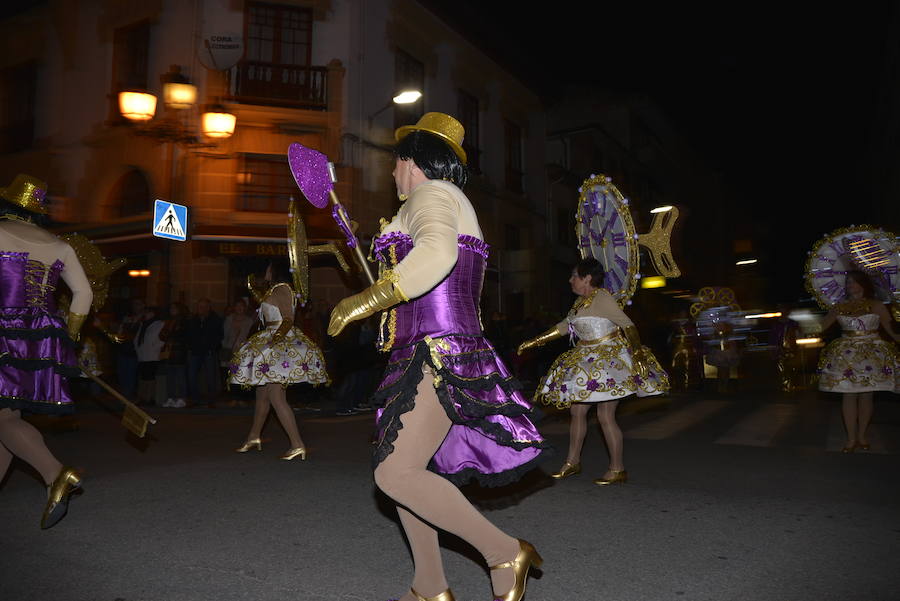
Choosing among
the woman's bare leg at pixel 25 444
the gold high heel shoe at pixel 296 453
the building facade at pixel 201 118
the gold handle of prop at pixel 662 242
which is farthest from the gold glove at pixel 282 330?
the building facade at pixel 201 118

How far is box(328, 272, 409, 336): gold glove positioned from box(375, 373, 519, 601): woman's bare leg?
36 centimetres

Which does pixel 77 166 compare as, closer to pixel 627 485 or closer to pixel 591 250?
pixel 591 250

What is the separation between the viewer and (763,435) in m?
8.37

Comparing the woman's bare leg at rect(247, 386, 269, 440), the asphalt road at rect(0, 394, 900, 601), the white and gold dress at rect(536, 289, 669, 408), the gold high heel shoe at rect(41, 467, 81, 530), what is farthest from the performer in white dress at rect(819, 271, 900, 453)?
the gold high heel shoe at rect(41, 467, 81, 530)

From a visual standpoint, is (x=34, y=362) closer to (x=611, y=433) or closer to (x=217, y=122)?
(x=611, y=433)

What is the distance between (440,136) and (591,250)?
4.04m

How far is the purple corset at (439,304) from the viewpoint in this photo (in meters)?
2.74

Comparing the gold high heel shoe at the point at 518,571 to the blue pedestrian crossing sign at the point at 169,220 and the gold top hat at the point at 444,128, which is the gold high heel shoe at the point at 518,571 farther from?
the blue pedestrian crossing sign at the point at 169,220

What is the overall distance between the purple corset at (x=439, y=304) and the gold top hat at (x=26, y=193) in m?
2.90

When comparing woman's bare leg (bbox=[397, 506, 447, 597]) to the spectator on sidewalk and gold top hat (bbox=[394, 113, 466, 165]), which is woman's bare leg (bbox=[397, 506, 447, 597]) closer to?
gold top hat (bbox=[394, 113, 466, 165])

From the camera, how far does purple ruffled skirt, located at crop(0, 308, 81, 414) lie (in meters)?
4.21

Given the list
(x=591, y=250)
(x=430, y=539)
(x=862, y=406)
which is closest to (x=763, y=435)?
(x=862, y=406)

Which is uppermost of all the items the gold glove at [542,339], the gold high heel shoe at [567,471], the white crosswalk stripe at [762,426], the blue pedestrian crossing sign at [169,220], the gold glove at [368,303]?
the blue pedestrian crossing sign at [169,220]

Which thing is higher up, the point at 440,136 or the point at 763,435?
the point at 440,136
